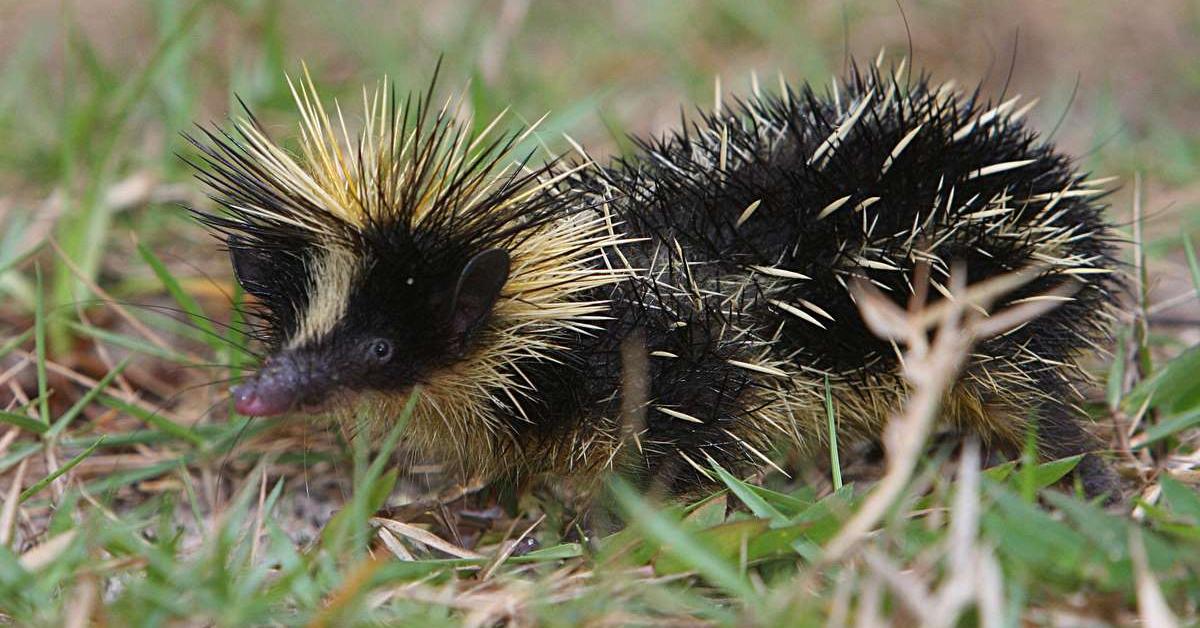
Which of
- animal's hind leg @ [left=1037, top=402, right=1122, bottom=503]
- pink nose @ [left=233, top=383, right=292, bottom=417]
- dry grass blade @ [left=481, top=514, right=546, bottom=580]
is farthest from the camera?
animal's hind leg @ [left=1037, top=402, right=1122, bottom=503]

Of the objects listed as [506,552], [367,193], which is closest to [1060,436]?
[506,552]

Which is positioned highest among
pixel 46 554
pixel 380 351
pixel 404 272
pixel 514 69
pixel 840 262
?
pixel 514 69

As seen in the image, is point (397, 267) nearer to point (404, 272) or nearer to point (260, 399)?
point (404, 272)

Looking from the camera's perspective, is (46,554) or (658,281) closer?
(46,554)

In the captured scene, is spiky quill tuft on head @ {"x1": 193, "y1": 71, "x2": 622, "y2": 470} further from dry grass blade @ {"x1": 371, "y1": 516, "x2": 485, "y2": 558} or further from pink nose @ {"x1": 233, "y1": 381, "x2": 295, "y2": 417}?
dry grass blade @ {"x1": 371, "y1": 516, "x2": 485, "y2": 558}

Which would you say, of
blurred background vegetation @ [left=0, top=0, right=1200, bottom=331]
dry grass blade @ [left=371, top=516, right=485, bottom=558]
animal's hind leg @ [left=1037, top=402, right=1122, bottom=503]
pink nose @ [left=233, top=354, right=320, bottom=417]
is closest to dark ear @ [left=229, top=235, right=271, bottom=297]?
pink nose @ [left=233, top=354, right=320, bottom=417]

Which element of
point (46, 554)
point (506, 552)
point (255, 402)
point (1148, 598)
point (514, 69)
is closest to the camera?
point (1148, 598)

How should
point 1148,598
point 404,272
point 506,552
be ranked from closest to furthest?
point 1148,598
point 404,272
point 506,552
